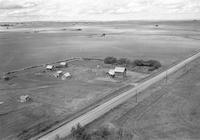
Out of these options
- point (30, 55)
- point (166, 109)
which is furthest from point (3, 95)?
point (30, 55)

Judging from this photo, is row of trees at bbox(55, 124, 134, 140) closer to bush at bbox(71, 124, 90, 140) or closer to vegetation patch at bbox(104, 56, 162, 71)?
bush at bbox(71, 124, 90, 140)

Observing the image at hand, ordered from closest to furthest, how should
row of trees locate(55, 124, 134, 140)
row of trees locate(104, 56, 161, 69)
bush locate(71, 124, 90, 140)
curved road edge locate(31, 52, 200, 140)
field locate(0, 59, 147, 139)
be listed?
bush locate(71, 124, 90, 140), row of trees locate(55, 124, 134, 140), curved road edge locate(31, 52, 200, 140), field locate(0, 59, 147, 139), row of trees locate(104, 56, 161, 69)

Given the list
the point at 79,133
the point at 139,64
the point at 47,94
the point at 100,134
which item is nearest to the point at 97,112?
the point at 100,134

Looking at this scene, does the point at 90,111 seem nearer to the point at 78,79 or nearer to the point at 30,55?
the point at 78,79

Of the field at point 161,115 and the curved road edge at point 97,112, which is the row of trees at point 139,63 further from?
the field at point 161,115

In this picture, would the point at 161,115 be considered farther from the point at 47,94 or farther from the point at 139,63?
the point at 139,63

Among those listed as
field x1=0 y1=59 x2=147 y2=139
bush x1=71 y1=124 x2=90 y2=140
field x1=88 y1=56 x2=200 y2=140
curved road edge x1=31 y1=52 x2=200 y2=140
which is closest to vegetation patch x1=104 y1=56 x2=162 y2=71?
field x1=0 y1=59 x2=147 y2=139

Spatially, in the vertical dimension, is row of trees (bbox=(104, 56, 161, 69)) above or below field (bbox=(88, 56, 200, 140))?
above

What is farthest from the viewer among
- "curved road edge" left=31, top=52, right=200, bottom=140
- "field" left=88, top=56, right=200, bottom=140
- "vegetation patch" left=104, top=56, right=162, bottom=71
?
"vegetation patch" left=104, top=56, right=162, bottom=71

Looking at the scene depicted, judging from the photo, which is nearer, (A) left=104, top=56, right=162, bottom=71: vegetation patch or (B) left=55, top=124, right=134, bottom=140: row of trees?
(B) left=55, top=124, right=134, bottom=140: row of trees
